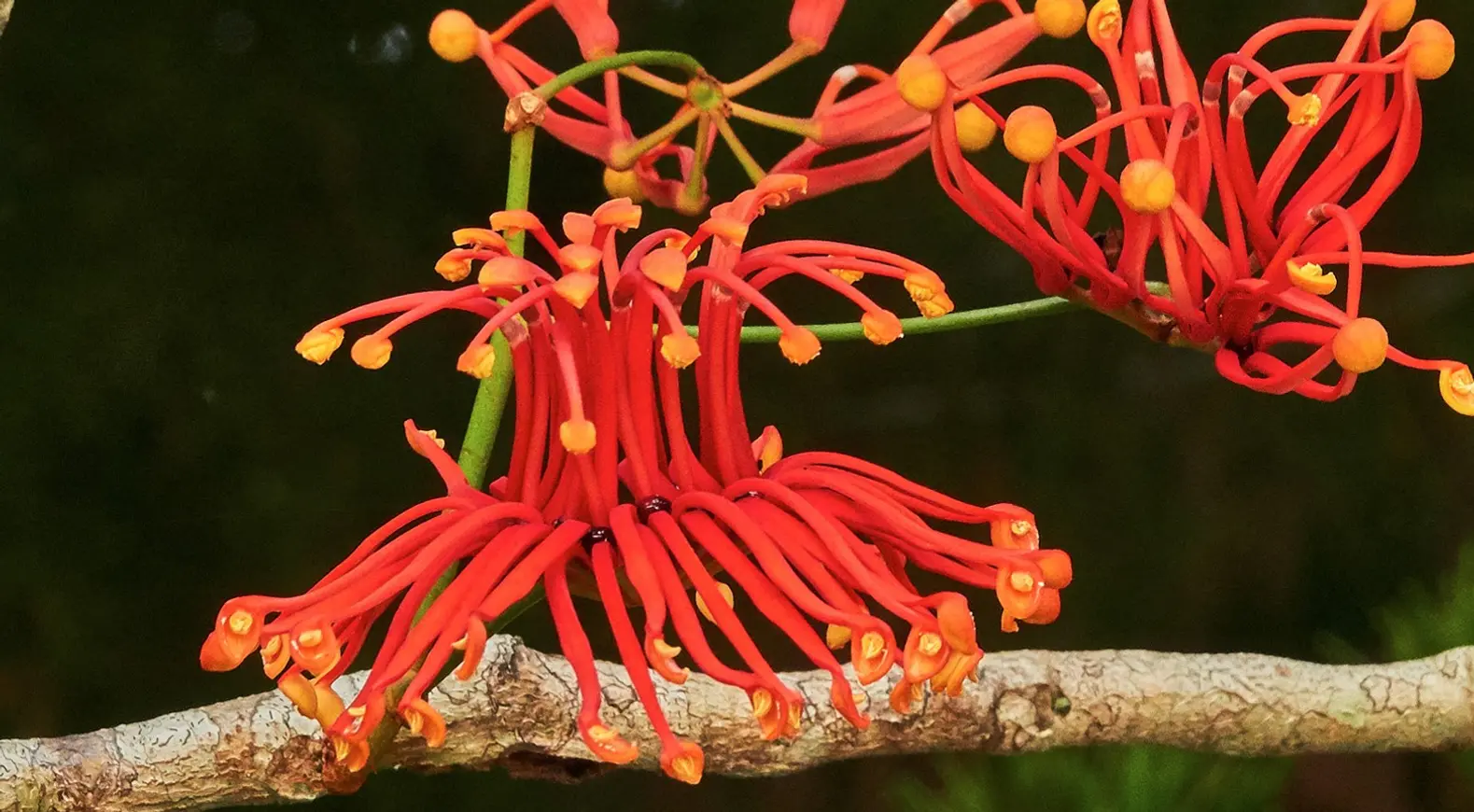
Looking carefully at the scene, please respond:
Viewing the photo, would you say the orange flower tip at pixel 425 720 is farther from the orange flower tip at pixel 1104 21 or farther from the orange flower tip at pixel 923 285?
the orange flower tip at pixel 1104 21

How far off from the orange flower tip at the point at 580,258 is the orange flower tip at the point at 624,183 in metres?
0.13

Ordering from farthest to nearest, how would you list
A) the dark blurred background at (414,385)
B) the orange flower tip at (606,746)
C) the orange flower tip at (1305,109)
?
the dark blurred background at (414,385) < the orange flower tip at (1305,109) < the orange flower tip at (606,746)

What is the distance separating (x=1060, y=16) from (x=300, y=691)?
0.25m

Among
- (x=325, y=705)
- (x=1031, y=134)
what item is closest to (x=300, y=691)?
(x=325, y=705)

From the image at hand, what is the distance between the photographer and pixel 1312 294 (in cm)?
37

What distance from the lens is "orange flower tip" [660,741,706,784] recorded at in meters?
0.27

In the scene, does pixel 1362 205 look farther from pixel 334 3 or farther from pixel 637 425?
pixel 334 3

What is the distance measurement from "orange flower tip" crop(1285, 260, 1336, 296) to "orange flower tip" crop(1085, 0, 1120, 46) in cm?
9

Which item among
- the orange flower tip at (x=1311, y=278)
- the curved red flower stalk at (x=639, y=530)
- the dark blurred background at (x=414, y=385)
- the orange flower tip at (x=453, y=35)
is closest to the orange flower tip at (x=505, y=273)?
the curved red flower stalk at (x=639, y=530)

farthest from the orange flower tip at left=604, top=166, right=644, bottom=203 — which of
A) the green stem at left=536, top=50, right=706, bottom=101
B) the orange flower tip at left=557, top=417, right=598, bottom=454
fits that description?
the orange flower tip at left=557, top=417, right=598, bottom=454

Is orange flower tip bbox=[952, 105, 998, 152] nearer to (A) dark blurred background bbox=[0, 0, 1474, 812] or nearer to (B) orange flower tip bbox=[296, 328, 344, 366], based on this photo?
(B) orange flower tip bbox=[296, 328, 344, 366]

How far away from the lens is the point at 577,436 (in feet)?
0.91

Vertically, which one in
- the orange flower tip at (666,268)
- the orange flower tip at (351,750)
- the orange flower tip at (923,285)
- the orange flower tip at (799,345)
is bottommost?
the orange flower tip at (351,750)

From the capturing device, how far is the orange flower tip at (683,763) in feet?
0.87
